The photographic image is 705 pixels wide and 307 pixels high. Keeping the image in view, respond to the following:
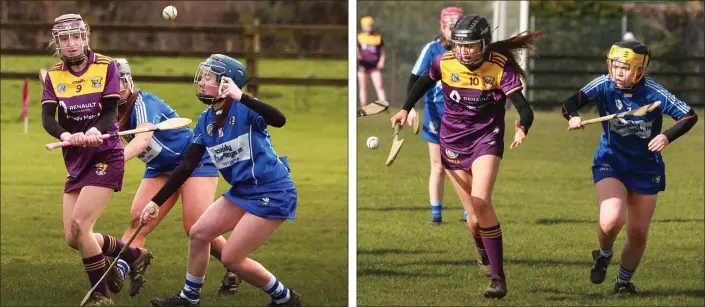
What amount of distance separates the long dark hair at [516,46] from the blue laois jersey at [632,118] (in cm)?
45

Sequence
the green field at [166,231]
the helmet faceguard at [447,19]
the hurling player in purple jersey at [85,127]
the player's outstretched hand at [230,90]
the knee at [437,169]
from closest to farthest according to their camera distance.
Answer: the player's outstretched hand at [230,90] → the hurling player in purple jersey at [85,127] → the green field at [166,231] → the helmet faceguard at [447,19] → the knee at [437,169]

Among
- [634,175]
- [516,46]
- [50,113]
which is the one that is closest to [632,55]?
[516,46]

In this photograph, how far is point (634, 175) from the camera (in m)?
7.97

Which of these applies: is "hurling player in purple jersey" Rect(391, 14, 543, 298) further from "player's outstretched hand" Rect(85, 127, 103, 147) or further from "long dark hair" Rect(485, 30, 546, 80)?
"player's outstretched hand" Rect(85, 127, 103, 147)

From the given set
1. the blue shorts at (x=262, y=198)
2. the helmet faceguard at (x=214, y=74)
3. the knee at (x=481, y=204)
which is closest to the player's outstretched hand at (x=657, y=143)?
the knee at (x=481, y=204)

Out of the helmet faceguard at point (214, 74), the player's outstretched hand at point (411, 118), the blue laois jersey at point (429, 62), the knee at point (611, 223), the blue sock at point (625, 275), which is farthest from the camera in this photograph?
the blue laois jersey at point (429, 62)

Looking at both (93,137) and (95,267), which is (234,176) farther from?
(95,267)

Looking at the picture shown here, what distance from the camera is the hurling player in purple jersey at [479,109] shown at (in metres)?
7.22

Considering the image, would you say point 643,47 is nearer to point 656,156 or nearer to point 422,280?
point 656,156

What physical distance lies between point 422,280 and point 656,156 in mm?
1784

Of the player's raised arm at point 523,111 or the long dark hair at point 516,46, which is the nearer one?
the player's raised arm at point 523,111

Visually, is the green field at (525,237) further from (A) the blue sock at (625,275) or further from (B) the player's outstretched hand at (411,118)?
(B) the player's outstretched hand at (411,118)

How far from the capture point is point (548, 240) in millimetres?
10148

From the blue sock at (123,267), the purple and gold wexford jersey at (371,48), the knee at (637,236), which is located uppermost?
the blue sock at (123,267)
